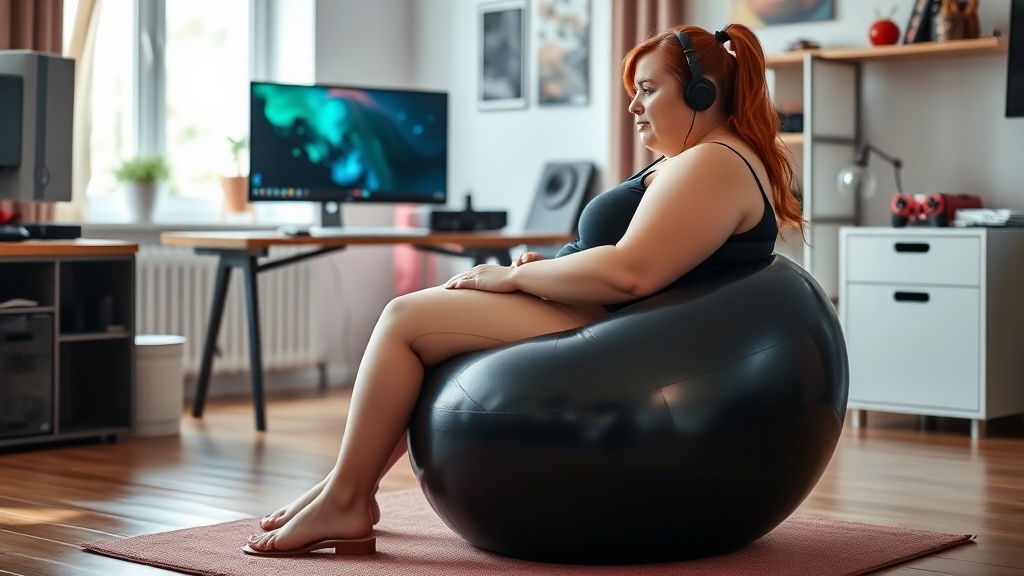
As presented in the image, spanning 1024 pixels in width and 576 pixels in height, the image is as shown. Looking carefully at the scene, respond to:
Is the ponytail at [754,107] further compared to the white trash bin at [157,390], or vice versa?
the white trash bin at [157,390]

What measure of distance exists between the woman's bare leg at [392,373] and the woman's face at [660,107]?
39 centimetres

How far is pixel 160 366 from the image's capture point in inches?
170

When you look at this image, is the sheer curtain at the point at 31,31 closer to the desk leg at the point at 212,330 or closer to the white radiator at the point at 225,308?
the white radiator at the point at 225,308

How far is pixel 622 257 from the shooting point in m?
2.35

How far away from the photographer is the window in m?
5.23

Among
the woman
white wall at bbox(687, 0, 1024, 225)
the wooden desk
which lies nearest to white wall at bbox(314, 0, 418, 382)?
the wooden desk

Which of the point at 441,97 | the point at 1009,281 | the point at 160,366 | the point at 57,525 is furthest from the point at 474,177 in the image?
the point at 57,525

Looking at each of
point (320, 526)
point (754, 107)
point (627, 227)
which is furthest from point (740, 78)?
point (320, 526)

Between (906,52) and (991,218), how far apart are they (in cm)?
65

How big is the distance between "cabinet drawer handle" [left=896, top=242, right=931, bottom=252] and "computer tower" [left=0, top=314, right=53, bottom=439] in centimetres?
269

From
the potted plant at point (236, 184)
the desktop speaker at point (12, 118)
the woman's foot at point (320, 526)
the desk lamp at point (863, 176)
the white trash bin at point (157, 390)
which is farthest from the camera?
the potted plant at point (236, 184)

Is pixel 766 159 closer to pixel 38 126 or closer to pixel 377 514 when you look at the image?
pixel 377 514

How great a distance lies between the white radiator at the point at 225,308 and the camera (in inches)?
203

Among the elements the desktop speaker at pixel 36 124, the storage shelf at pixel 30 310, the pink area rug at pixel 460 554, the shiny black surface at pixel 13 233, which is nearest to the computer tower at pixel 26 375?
the storage shelf at pixel 30 310
